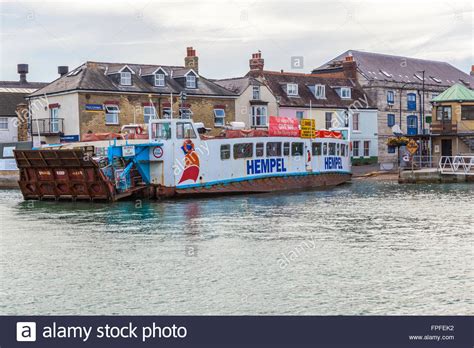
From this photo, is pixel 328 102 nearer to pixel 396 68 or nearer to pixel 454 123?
pixel 396 68

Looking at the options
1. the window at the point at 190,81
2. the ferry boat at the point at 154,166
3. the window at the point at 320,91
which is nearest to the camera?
the ferry boat at the point at 154,166

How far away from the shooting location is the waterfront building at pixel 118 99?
189 ft

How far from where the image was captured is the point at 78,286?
20141mm

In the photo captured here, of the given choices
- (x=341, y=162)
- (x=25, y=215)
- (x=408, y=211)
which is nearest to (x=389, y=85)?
(x=341, y=162)

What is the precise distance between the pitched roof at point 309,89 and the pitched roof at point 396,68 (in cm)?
224

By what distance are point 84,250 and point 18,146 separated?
38.5 m

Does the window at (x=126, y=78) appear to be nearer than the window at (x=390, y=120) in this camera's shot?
Yes

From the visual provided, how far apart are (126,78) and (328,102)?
21526mm

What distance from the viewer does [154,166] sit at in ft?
143

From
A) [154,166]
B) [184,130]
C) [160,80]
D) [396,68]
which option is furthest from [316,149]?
[396,68]

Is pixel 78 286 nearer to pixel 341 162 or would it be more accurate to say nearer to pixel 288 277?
pixel 288 277

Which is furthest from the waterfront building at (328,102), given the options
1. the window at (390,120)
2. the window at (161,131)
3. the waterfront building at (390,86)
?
the window at (161,131)

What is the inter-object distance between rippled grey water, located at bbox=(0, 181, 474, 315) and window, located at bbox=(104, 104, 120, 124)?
20.4 m

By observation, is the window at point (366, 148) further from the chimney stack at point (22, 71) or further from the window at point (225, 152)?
the chimney stack at point (22, 71)
